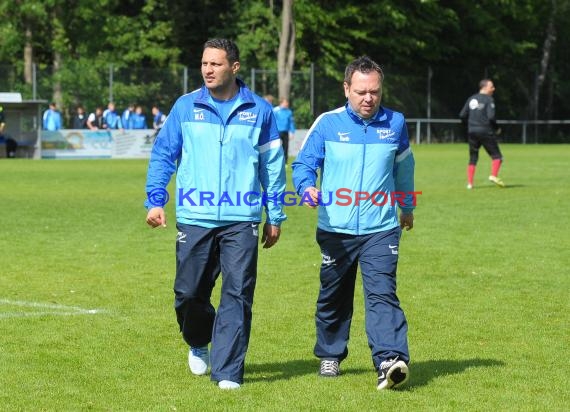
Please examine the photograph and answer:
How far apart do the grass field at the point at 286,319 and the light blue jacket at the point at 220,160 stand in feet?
3.34

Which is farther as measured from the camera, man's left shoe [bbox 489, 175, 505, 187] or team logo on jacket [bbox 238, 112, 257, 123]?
man's left shoe [bbox 489, 175, 505, 187]

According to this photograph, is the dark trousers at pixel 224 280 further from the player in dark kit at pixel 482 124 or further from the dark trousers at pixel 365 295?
the player in dark kit at pixel 482 124

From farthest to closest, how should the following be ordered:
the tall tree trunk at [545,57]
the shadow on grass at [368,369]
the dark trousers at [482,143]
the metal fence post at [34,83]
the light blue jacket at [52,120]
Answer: the tall tree trunk at [545,57], the metal fence post at [34,83], the light blue jacket at [52,120], the dark trousers at [482,143], the shadow on grass at [368,369]

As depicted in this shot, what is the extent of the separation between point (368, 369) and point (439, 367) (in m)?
0.44

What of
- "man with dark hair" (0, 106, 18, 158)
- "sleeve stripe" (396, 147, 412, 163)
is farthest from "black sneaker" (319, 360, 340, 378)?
"man with dark hair" (0, 106, 18, 158)

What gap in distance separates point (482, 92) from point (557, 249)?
367 inches

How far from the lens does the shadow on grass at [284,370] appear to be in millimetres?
7034

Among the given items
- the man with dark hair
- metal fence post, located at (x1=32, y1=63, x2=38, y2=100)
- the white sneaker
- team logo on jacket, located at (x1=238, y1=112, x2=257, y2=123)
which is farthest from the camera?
metal fence post, located at (x1=32, y1=63, x2=38, y2=100)

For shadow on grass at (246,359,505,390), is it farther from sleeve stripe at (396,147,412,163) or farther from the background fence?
the background fence

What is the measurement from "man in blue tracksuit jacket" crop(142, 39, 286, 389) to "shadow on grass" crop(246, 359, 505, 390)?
434mm

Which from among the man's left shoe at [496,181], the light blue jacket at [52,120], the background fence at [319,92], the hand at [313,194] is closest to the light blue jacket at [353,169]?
the hand at [313,194]

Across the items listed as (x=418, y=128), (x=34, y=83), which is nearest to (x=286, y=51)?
(x=418, y=128)

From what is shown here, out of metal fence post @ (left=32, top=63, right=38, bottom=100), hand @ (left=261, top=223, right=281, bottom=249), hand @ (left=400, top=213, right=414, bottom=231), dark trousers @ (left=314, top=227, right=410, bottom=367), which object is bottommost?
dark trousers @ (left=314, top=227, right=410, bottom=367)

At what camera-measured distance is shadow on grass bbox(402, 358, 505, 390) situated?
6977mm
